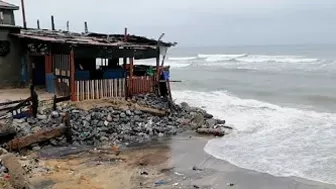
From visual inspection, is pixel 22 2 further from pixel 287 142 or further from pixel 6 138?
pixel 287 142

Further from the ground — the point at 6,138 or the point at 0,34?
the point at 0,34

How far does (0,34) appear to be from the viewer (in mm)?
21094

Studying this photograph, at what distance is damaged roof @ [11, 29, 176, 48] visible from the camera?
1986 cm

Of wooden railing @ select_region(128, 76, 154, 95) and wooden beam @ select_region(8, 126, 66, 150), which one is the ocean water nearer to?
wooden railing @ select_region(128, 76, 154, 95)

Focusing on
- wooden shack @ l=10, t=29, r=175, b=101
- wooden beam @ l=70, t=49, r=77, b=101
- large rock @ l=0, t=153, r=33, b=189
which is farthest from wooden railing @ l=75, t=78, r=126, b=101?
large rock @ l=0, t=153, r=33, b=189

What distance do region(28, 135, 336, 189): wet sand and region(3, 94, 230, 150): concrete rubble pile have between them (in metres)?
1.36

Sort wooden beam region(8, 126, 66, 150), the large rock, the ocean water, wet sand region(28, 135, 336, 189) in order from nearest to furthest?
the large rock, wet sand region(28, 135, 336, 189), the ocean water, wooden beam region(8, 126, 66, 150)

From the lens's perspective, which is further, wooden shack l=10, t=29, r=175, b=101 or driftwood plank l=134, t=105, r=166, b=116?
driftwood plank l=134, t=105, r=166, b=116

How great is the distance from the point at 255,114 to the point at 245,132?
448 cm

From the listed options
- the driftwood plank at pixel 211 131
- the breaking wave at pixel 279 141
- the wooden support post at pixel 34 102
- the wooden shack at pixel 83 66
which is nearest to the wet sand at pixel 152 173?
the breaking wave at pixel 279 141

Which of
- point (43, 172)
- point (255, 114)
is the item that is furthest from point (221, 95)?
point (43, 172)

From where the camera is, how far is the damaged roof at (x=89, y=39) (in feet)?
65.2

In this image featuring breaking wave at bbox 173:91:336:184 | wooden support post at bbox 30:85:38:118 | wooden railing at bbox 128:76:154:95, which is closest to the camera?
breaking wave at bbox 173:91:336:184

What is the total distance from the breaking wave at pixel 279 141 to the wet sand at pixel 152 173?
735mm
